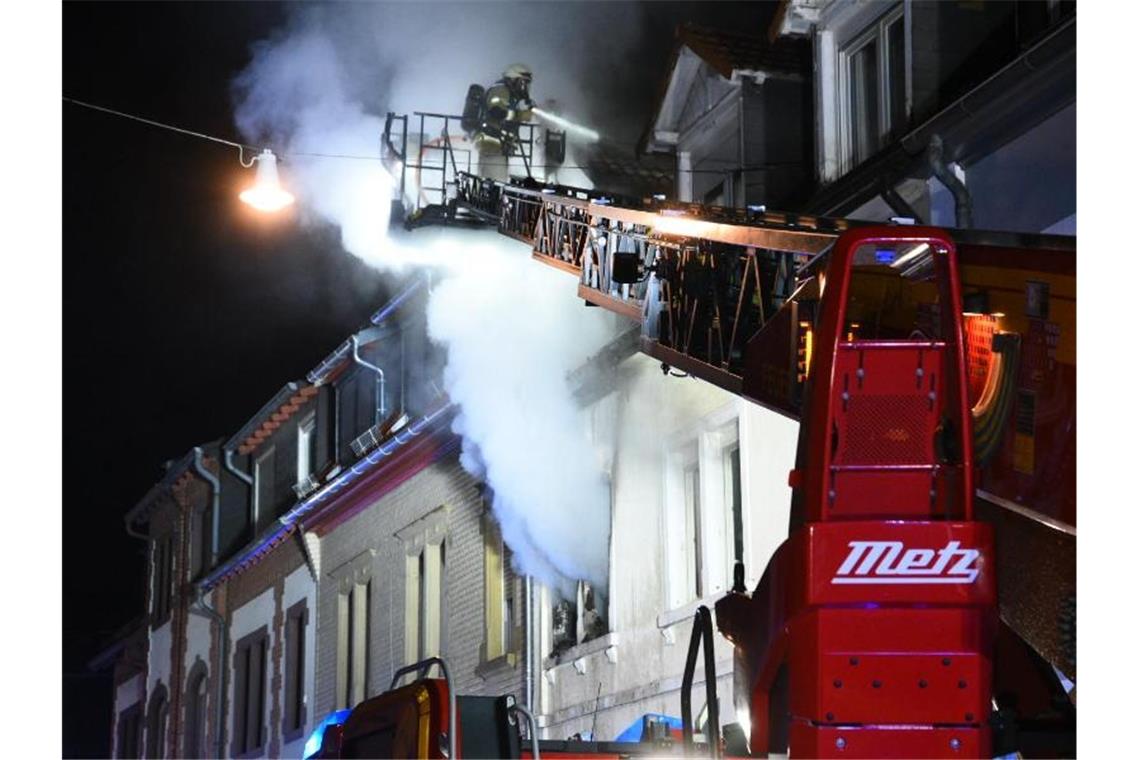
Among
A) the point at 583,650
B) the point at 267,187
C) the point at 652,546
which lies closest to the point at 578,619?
the point at 583,650

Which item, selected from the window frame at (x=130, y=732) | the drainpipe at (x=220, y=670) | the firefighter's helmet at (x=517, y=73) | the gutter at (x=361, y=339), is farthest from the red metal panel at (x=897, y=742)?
the window frame at (x=130, y=732)

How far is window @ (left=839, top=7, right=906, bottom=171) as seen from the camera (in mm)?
13367

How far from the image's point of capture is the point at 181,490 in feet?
92.3

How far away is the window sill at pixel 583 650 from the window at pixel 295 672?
7.15m

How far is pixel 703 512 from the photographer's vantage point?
504 inches

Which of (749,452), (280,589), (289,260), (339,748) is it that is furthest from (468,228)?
(339,748)

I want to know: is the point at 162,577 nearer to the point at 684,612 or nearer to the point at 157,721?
the point at 157,721

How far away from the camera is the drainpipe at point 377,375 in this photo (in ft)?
65.8

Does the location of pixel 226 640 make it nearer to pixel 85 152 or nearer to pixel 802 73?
pixel 85 152

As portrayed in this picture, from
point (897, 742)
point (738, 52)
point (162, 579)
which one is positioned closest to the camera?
point (897, 742)

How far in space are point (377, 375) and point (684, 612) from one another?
9.28 m

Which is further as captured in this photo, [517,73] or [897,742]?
[517,73]

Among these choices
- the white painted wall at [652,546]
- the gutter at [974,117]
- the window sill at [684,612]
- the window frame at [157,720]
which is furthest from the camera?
the window frame at [157,720]

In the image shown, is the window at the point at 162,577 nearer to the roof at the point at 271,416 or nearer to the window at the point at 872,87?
the roof at the point at 271,416
